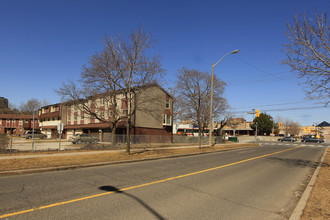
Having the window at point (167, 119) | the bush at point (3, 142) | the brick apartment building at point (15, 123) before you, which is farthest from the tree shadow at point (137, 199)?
the brick apartment building at point (15, 123)

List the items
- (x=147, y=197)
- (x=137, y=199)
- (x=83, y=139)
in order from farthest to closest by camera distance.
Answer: (x=83, y=139), (x=147, y=197), (x=137, y=199)

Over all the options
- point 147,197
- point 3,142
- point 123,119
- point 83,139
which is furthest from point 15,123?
point 147,197

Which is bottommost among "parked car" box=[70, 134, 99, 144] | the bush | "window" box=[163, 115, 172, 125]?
"parked car" box=[70, 134, 99, 144]

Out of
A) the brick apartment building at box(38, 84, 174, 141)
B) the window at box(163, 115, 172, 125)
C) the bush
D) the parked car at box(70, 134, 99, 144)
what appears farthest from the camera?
the window at box(163, 115, 172, 125)

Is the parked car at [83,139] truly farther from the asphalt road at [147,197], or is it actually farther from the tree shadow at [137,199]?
the tree shadow at [137,199]

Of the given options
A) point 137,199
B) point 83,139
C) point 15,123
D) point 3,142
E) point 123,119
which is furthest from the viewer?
point 15,123

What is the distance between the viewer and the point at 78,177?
8.33 metres

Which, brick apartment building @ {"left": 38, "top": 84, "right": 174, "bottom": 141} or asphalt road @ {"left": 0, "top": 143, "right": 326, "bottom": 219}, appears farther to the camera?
brick apartment building @ {"left": 38, "top": 84, "right": 174, "bottom": 141}

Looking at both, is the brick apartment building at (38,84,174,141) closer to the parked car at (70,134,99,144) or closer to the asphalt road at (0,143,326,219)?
the parked car at (70,134,99,144)

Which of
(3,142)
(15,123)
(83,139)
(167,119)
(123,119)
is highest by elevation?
(167,119)

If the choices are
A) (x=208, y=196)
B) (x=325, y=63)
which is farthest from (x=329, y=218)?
(x=325, y=63)

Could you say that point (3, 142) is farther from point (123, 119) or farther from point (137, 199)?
point (123, 119)

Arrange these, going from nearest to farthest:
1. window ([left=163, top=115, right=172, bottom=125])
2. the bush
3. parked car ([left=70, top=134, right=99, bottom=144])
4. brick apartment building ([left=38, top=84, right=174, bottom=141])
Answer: the bush → parked car ([left=70, top=134, right=99, bottom=144]) → brick apartment building ([left=38, top=84, right=174, bottom=141]) → window ([left=163, top=115, right=172, bottom=125])

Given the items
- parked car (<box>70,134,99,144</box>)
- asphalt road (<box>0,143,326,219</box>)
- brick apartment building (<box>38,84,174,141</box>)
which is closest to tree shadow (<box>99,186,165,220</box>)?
asphalt road (<box>0,143,326,219</box>)
